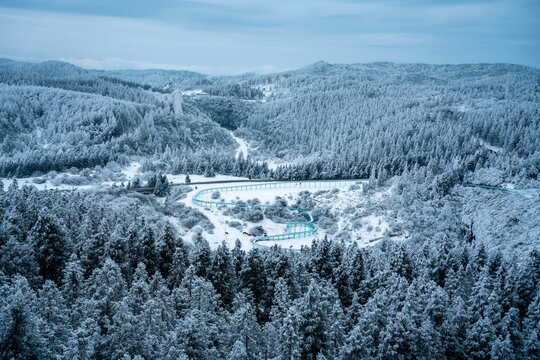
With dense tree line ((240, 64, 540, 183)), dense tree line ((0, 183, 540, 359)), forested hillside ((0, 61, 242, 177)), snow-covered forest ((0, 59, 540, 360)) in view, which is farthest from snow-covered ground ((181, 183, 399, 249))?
forested hillside ((0, 61, 242, 177))

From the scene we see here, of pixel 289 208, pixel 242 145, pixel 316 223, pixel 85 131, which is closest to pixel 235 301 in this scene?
pixel 316 223

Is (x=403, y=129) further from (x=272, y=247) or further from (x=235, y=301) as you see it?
(x=235, y=301)

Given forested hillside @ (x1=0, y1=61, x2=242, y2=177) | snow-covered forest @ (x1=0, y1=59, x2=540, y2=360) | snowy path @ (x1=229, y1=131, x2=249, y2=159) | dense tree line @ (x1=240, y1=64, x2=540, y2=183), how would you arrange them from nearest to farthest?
snow-covered forest @ (x1=0, y1=59, x2=540, y2=360)
dense tree line @ (x1=240, y1=64, x2=540, y2=183)
forested hillside @ (x1=0, y1=61, x2=242, y2=177)
snowy path @ (x1=229, y1=131, x2=249, y2=159)

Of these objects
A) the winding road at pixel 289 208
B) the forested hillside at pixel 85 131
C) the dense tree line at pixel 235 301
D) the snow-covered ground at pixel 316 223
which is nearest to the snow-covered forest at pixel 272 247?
the dense tree line at pixel 235 301

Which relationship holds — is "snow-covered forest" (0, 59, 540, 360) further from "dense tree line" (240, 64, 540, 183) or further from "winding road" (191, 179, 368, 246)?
"winding road" (191, 179, 368, 246)

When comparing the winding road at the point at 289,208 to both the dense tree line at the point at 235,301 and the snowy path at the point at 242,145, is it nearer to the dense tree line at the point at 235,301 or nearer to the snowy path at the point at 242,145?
the dense tree line at the point at 235,301

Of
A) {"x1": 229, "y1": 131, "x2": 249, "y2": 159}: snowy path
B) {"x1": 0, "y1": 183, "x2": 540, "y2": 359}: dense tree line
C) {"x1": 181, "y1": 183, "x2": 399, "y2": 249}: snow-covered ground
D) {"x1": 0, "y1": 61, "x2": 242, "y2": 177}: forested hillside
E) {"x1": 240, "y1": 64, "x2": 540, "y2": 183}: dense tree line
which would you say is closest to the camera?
{"x1": 0, "y1": 183, "x2": 540, "y2": 359}: dense tree line

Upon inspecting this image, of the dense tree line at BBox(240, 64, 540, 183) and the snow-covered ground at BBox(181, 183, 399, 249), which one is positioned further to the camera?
the dense tree line at BBox(240, 64, 540, 183)
